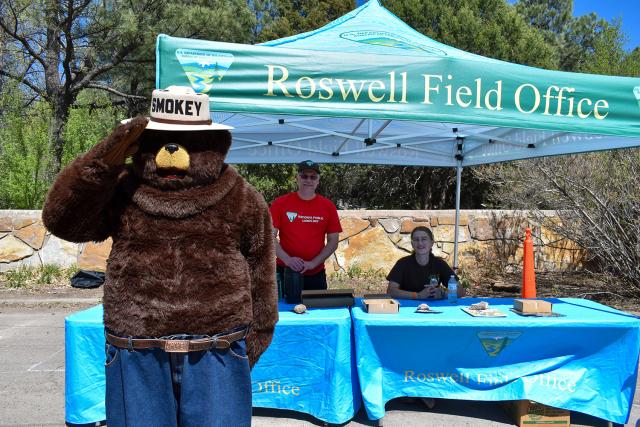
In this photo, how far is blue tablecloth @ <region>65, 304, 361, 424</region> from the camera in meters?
3.36

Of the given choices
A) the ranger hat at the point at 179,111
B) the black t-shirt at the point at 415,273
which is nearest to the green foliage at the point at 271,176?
the black t-shirt at the point at 415,273

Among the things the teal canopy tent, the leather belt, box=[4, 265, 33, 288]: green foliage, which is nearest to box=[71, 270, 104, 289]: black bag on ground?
box=[4, 265, 33, 288]: green foliage

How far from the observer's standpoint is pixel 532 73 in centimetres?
355

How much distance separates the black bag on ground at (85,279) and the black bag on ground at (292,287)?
18.1 feet

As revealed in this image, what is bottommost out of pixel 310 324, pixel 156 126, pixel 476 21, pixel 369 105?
pixel 310 324

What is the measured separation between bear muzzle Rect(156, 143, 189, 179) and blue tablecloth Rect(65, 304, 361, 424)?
5.88 ft

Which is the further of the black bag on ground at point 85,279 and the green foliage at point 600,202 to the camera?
the black bag on ground at point 85,279

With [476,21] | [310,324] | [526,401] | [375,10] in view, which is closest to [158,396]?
[310,324]

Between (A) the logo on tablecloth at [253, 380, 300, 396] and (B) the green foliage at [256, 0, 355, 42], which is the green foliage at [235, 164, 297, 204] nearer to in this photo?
(B) the green foliage at [256, 0, 355, 42]

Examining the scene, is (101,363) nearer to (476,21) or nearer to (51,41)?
(51,41)

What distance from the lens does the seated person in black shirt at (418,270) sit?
4461 millimetres

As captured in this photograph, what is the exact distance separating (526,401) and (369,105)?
88.0 inches

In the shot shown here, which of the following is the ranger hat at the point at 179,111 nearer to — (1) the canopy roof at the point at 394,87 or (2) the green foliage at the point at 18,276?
(1) the canopy roof at the point at 394,87

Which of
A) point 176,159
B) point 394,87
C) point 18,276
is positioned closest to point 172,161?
point 176,159
